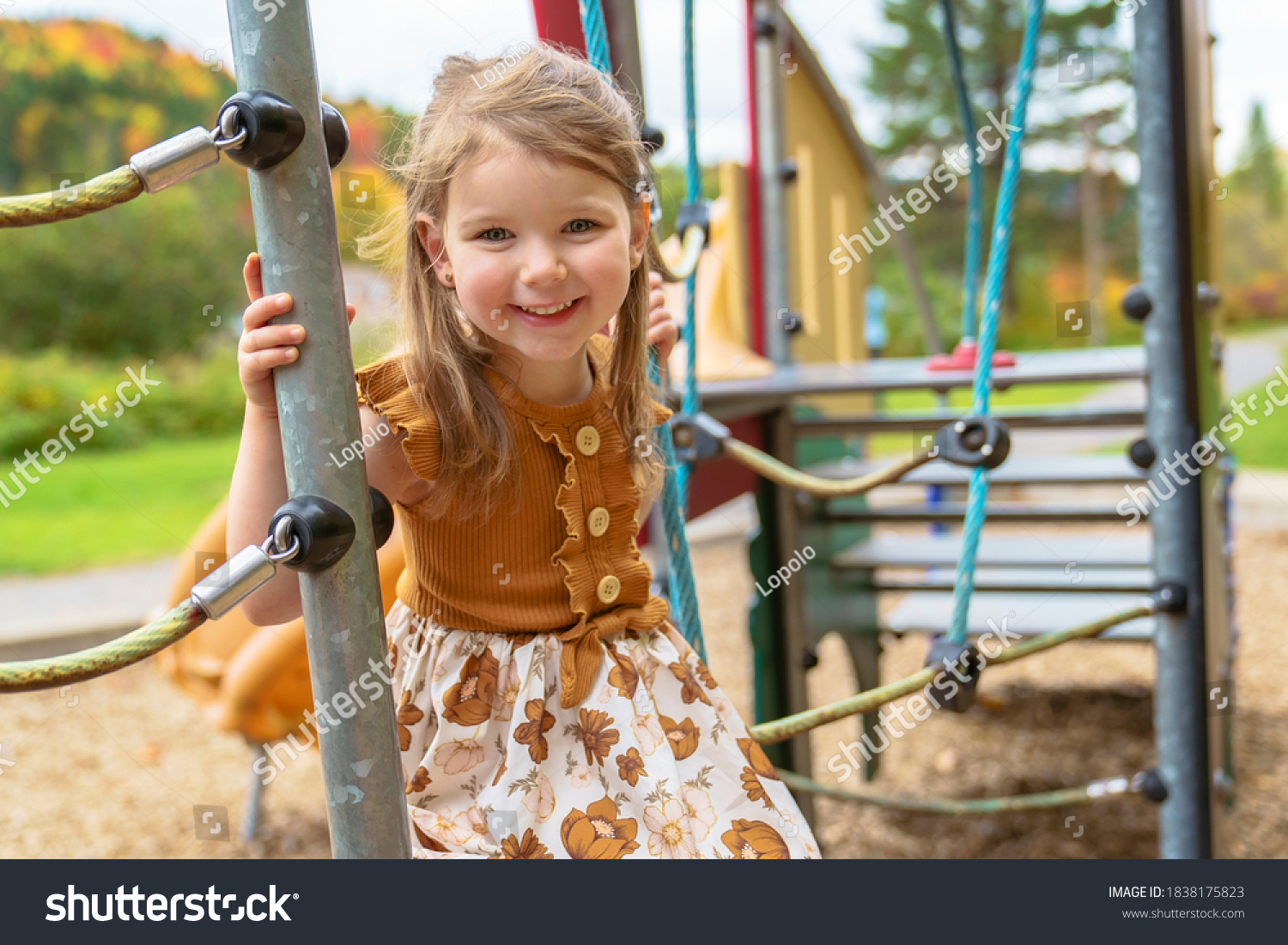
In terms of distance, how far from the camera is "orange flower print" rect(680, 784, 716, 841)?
2.57 feet

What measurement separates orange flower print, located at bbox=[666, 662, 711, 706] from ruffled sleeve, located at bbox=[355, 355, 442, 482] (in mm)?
236

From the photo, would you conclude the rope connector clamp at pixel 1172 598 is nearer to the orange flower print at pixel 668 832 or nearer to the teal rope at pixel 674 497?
the teal rope at pixel 674 497

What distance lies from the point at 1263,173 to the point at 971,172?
10344mm

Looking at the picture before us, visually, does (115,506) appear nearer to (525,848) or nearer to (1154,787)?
(1154,787)

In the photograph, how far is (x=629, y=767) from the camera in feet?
2.52

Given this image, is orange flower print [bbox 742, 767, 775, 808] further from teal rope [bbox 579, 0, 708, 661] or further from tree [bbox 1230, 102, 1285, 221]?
tree [bbox 1230, 102, 1285, 221]

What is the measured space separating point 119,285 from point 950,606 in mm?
4729

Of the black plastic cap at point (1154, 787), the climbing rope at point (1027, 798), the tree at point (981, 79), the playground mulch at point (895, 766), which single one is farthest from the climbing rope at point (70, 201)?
the tree at point (981, 79)

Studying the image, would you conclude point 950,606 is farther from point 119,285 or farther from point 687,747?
point 119,285

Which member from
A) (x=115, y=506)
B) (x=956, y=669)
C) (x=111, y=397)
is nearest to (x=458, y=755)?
(x=956, y=669)

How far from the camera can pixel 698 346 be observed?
7.07 feet

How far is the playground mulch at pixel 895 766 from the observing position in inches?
86.7
